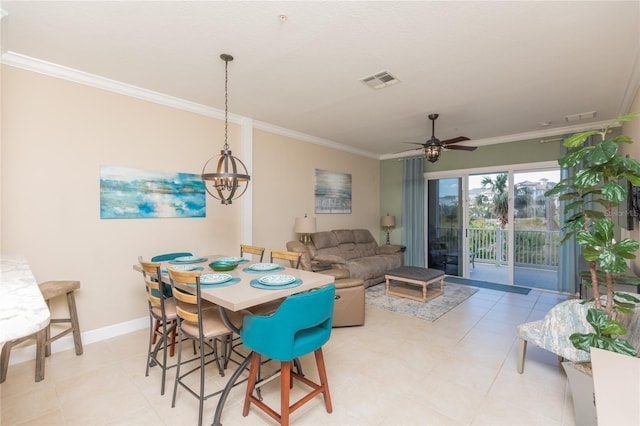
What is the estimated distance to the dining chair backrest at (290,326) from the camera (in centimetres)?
167

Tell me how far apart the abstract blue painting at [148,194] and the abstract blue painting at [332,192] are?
239 cm

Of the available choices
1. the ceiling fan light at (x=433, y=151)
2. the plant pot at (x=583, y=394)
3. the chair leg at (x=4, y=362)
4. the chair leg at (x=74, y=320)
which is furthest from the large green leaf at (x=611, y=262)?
the chair leg at (x=4, y=362)

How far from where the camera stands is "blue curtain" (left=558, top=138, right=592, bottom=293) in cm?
465

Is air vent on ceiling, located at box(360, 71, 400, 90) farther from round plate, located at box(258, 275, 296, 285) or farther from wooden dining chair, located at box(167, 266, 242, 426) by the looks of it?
wooden dining chair, located at box(167, 266, 242, 426)

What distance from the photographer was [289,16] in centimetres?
210

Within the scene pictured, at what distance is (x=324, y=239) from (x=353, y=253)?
74cm

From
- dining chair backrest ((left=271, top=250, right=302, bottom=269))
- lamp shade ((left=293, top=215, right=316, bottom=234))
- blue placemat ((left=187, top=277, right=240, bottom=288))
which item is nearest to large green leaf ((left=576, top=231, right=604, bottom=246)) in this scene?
dining chair backrest ((left=271, top=250, right=302, bottom=269))

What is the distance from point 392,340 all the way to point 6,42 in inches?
175

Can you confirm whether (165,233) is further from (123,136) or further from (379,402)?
(379,402)

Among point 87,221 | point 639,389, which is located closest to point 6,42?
point 87,221

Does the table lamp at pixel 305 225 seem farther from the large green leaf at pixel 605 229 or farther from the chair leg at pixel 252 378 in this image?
the large green leaf at pixel 605 229

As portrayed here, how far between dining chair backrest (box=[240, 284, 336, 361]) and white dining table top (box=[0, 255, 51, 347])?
1.01m

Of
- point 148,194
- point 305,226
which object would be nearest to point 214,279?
point 148,194

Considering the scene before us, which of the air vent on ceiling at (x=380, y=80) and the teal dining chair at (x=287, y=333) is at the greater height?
the air vent on ceiling at (x=380, y=80)
